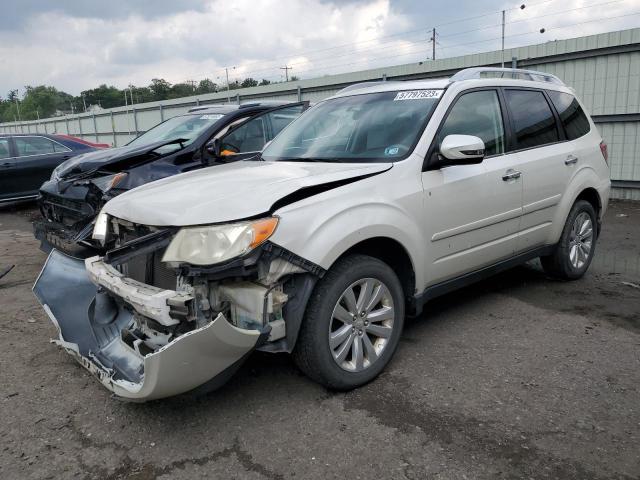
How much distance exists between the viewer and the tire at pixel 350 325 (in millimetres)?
3002

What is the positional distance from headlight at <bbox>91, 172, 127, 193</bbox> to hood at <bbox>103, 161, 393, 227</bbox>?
191 cm

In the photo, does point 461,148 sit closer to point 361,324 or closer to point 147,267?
point 361,324

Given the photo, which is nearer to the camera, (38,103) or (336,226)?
(336,226)

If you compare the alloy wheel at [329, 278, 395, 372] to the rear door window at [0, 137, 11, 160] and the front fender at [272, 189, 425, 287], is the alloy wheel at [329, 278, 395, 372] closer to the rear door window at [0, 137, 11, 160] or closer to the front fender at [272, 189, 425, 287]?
the front fender at [272, 189, 425, 287]

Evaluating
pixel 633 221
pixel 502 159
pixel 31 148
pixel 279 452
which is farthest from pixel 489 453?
pixel 31 148

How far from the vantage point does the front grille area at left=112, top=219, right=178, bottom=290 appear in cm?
309

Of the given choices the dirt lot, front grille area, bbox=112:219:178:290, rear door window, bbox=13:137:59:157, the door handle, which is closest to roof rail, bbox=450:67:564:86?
the door handle

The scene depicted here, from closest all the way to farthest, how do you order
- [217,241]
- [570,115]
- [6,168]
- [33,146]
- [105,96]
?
[217,241]
[570,115]
[6,168]
[33,146]
[105,96]

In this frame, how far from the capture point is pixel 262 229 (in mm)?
2793

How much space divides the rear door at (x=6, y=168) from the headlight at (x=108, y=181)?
5974 mm

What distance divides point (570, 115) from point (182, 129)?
447 cm

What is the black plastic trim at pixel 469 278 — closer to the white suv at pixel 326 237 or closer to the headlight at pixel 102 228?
the white suv at pixel 326 237

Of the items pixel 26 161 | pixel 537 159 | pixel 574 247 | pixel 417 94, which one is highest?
pixel 417 94

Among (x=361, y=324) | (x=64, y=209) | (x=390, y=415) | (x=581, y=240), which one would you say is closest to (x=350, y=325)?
(x=361, y=324)
